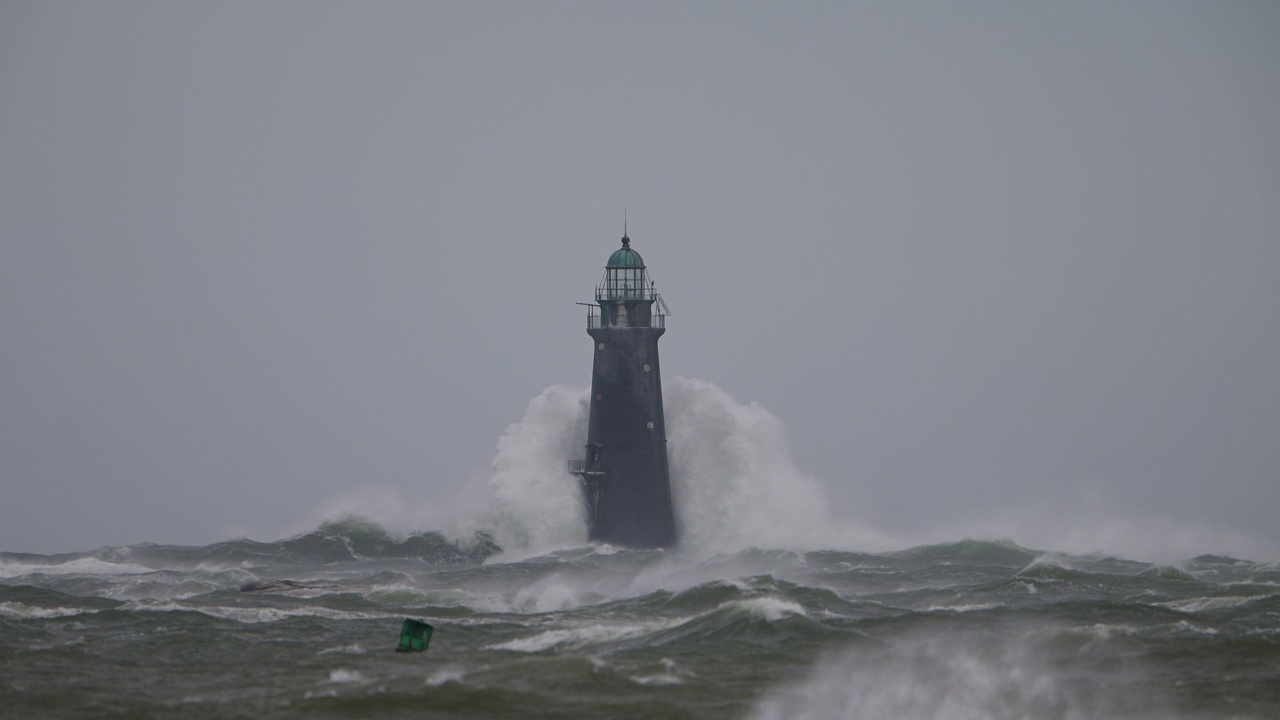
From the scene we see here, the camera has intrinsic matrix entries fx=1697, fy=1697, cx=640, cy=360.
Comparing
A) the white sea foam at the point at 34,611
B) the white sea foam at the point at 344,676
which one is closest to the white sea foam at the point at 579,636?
the white sea foam at the point at 344,676

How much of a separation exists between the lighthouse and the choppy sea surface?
19.5ft

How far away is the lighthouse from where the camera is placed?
165ft

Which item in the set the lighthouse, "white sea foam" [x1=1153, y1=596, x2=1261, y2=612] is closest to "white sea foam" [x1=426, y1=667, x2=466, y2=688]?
"white sea foam" [x1=1153, y1=596, x2=1261, y2=612]

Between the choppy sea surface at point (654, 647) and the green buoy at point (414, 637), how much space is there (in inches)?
7.5

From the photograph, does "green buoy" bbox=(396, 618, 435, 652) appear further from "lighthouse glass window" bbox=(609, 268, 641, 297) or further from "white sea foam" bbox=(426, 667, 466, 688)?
"lighthouse glass window" bbox=(609, 268, 641, 297)

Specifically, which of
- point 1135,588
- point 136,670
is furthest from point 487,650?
point 1135,588

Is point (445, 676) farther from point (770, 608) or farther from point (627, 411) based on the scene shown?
point (627, 411)

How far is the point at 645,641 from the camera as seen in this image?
2975 centimetres

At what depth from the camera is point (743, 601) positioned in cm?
3275

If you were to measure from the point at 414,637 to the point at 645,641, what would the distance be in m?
4.05

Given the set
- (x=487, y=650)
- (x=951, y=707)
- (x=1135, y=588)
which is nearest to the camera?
(x=951, y=707)

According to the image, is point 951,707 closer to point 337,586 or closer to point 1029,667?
point 1029,667

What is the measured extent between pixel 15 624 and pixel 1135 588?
961 inches

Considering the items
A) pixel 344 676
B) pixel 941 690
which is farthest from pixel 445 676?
pixel 941 690
